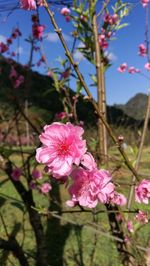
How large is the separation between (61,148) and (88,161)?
80mm

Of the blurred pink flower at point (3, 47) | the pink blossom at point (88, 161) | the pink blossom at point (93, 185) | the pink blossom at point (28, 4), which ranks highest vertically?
the pink blossom at point (28, 4)

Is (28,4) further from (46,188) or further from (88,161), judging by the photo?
(46,188)

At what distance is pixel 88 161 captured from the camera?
3.57ft

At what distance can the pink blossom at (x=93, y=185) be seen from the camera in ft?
3.66

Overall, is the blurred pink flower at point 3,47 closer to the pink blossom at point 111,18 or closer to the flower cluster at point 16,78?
the flower cluster at point 16,78

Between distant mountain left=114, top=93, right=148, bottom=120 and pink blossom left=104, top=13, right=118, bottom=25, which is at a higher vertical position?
pink blossom left=104, top=13, right=118, bottom=25

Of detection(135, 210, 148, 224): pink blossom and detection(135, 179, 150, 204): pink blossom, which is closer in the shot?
detection(135, 179, 150, 204): pink blossom

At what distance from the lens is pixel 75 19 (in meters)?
2.97

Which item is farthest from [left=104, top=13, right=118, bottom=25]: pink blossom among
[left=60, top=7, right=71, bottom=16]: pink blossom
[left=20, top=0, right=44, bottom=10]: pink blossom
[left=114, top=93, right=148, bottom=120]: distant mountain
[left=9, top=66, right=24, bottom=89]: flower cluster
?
[left=114, top=93, right=148, bottom=120]: distant mountain

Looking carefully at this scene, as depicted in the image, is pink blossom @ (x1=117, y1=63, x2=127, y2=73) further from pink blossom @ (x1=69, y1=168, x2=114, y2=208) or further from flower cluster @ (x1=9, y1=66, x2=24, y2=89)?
pink blossom @ (x1=69, y1=168, x2=114, y2=208)

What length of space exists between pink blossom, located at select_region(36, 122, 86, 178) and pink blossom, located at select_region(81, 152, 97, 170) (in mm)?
33

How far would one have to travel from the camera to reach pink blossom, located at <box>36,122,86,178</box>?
103 cm

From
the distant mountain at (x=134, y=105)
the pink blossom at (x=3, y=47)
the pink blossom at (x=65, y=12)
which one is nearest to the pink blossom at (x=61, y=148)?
the pink blossom at (x=65, y=12)

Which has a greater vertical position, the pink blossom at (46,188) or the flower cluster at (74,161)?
the flower cluster at (74,161)
